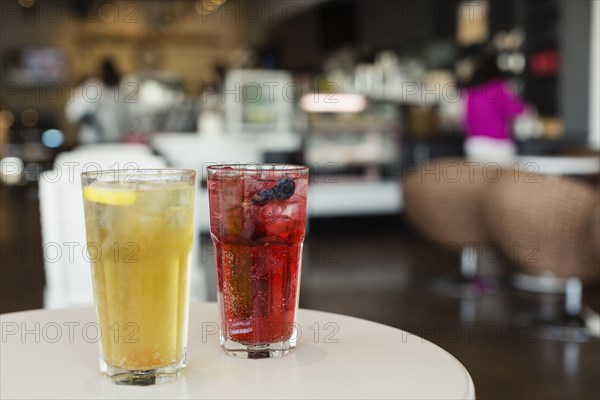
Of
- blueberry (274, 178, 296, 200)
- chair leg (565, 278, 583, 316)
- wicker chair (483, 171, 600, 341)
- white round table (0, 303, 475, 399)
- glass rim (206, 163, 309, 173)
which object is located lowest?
chair leg (565, 278, 583, 316)

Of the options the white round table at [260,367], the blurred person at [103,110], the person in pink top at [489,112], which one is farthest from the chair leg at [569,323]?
the blurred person at [103,110]

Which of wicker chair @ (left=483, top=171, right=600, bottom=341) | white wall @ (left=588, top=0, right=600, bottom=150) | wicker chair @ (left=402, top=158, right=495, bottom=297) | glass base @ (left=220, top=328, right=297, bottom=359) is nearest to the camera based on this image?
glass base @ (left=220, top=328, right=297, bottom=359)

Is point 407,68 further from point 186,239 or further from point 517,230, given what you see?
point 186,239

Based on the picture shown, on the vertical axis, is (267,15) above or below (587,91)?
above

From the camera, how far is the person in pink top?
5988mm

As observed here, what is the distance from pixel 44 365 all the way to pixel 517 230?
315cm

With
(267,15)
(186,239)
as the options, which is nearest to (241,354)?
(186,239)

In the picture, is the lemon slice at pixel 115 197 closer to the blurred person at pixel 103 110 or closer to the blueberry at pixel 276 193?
the blueberry at pixel 276 193

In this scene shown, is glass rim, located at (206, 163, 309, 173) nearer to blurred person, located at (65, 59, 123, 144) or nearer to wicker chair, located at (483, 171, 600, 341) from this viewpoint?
wicker chair, located at (483, 171, 600, 341)

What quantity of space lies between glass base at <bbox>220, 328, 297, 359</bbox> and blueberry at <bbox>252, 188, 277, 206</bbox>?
0.17 meters

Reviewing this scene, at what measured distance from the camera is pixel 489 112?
6062 millimetres

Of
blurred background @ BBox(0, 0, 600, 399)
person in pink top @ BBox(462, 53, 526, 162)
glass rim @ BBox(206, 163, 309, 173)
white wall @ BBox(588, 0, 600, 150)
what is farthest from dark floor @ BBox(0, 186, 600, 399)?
white wall @ BBox(588, 0, 600, 150)

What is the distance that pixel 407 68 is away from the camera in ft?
33.1

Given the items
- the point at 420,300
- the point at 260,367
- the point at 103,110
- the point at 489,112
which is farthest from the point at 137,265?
the point at 103,110
